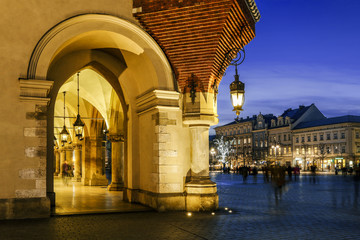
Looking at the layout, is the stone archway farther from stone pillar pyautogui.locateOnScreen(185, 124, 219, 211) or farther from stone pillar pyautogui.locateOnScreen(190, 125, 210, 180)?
stone pillar pyautogui.locateOnScreen(190, 125, 210, 180)

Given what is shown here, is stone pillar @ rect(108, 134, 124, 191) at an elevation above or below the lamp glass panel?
below

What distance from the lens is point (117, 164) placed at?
21359mm

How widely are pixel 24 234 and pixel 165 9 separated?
679 centimetres

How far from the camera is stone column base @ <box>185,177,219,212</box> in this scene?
39.1ft

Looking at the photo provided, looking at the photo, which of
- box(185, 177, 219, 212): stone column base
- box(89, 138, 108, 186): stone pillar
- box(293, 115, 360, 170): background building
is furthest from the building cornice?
box(293, 115, 360, 170): background building

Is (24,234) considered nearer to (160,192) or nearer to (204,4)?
(160,192)

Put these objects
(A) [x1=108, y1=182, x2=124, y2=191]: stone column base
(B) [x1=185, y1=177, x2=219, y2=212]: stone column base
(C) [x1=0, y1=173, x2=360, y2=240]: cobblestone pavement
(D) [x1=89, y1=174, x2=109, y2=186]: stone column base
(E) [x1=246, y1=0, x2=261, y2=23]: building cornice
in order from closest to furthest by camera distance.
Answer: (C) [x1=0, y1=173, x2=360, y2=240]: cobblestone pavement
(B) [x1=185, y1=177, x2=219, y2=212]: stone column base
(E) [x1=246, y1=0, x2=261, y2=23]: building cornice
(A) [x1=108, y1=182, x2=124, y2=191]: stone column base
(D) [x1=89, y1=174, x2=109, y2=186]: stone column base

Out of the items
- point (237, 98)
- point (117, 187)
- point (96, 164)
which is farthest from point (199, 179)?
point (96, 164)

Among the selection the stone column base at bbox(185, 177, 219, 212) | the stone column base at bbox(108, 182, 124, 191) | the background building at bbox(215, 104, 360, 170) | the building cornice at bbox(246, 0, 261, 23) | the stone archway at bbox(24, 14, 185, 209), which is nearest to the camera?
the stone archway at bbox(24, 14, 185, 209)

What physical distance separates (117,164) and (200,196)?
10199 mm

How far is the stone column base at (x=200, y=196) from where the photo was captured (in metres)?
11.9

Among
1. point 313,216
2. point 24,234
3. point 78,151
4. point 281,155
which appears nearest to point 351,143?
point 281,155

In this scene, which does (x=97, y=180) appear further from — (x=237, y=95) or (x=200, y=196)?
(x=237, y=95)

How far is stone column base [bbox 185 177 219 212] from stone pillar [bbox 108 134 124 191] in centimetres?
924
